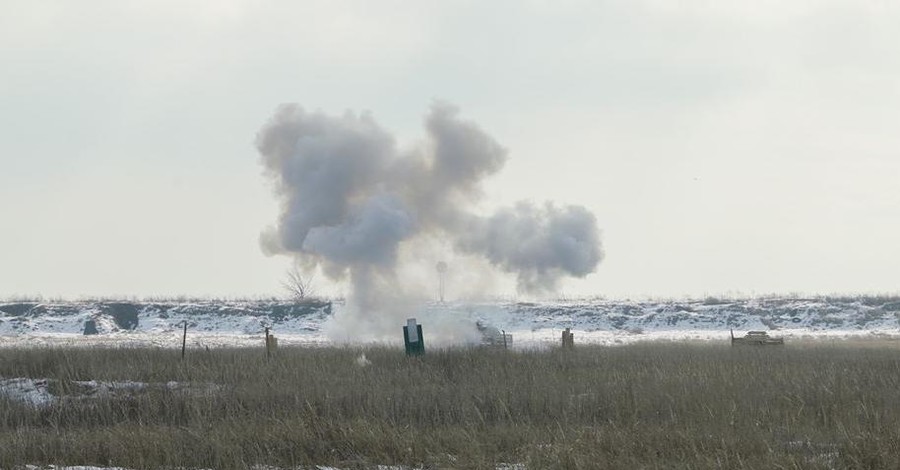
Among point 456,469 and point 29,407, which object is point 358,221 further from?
point 456,469

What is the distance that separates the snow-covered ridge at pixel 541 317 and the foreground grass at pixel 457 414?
4770cm

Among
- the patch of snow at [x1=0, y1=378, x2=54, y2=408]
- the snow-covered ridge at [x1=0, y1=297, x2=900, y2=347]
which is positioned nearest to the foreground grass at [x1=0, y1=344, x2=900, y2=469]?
the patch of snow at [x1=0, y1=378, x2=54, y2=408]

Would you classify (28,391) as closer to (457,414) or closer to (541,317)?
(457,414)

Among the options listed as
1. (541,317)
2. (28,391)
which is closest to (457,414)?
(28,391)

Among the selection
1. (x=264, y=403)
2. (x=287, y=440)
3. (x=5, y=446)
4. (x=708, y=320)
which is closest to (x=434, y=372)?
(x=264, y=403)

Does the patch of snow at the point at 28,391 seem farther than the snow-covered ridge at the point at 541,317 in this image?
No

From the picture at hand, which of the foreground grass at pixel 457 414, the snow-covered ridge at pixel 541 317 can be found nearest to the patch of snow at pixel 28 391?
the foreground grass at pixel 457 414

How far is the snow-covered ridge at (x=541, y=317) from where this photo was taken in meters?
71.4

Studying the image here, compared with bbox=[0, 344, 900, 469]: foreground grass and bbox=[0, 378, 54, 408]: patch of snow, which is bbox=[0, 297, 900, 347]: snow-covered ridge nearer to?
bbox=[0, 344, 900, 469]: foreground grass

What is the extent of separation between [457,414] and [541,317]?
66678 mm

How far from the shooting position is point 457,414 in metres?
13.7

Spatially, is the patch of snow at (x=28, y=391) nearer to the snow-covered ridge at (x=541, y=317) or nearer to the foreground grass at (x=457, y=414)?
the foreground grass at (x=457, y=414)

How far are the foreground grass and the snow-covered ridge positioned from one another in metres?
47.7

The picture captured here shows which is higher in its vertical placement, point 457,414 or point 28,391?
point 28,391
